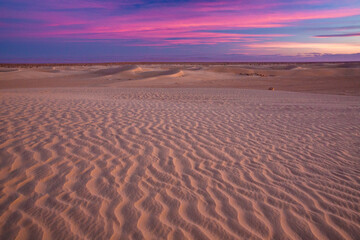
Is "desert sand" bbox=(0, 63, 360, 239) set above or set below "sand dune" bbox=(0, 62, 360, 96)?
above

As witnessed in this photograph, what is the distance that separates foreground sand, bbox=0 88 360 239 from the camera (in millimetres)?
2455

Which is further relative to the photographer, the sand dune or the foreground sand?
the sand dune

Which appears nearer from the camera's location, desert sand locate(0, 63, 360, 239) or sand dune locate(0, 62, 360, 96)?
desert sand locate(0, 63, 360, 239)

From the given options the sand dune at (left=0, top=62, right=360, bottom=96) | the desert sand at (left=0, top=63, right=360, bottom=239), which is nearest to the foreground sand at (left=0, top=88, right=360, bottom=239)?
the desert sand at (left=0, top=63, right=360, bottom=239)

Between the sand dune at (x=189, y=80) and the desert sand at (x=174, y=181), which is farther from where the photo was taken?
the sand dune at (x=189, y=80)

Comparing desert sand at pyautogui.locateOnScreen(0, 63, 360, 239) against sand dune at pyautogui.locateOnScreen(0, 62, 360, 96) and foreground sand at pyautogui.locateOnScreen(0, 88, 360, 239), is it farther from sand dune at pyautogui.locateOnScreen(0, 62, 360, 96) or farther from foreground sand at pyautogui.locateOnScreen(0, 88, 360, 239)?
sand dune at pyautogui.locateOnScreen(0, 62, 360, 96)

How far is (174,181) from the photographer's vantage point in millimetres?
3316

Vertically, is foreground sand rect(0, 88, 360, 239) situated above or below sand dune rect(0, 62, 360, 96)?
above

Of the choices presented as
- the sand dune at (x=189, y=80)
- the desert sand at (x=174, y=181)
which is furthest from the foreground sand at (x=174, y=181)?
the sand dune at (x=189, y=80)

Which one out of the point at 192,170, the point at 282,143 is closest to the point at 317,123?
the point at 282,143

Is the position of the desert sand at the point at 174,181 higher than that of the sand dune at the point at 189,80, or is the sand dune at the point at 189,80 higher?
the desert sand at the point at 174,181

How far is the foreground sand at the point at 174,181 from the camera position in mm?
2455

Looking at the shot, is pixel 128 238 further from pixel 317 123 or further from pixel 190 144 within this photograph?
pixel 317 123

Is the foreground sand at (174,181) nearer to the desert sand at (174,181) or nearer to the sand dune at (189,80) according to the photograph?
the desert sand at (174,181)
